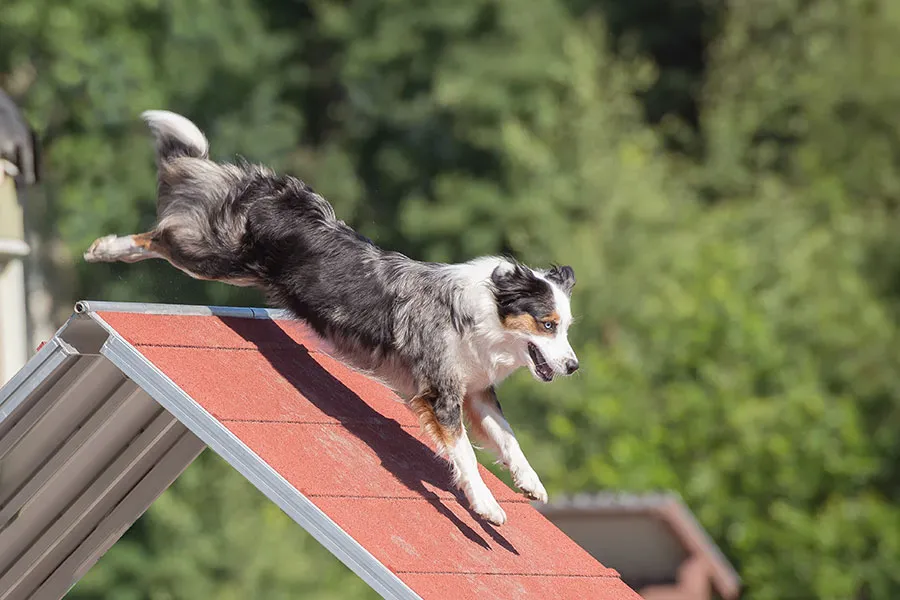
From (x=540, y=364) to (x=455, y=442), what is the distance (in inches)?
16.2

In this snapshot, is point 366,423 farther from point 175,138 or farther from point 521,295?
point 175,138

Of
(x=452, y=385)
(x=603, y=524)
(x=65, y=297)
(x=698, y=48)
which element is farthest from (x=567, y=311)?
(x=698, y=48)

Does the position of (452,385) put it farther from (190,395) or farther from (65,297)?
(65,297)

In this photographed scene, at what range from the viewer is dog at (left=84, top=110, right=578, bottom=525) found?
647 centimetres

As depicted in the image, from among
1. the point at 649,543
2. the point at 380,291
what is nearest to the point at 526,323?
the point at 380,291

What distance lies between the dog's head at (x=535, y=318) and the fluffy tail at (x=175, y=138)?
1.58 meters

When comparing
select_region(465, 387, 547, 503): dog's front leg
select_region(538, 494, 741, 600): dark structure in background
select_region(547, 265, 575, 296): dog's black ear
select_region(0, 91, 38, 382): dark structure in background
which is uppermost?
select_region(547, 265, 575, 296): dog's black ear

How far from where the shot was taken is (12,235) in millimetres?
13289

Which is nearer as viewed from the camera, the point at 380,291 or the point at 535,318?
the point at 535,318

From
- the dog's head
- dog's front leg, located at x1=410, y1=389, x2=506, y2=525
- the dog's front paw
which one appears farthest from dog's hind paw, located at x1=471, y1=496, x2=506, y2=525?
the dog's head

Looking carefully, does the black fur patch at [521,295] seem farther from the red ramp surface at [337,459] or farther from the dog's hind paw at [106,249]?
the dog's hind paw at [106,249]

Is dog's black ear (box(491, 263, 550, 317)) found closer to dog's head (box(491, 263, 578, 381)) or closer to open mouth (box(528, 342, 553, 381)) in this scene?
dog's head (box(491, 263, 578, 381))

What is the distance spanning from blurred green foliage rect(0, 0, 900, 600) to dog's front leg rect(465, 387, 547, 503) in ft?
30.2

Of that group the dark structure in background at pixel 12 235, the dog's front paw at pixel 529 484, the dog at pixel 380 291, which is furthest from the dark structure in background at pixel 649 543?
the dog's front paw at pixel 529 484
